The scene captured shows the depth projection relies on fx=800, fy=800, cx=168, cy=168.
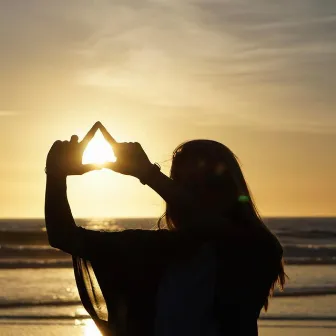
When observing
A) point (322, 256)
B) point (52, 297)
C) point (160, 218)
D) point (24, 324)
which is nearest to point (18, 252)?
point (322, 256)

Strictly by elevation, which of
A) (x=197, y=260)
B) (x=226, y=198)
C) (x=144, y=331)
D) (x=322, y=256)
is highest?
(x=226, y=198)

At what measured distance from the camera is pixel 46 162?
2264 millimetres

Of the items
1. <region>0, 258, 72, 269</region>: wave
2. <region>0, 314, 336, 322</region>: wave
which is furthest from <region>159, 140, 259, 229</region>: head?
<region>0, 258, 72, 269</region>: wave

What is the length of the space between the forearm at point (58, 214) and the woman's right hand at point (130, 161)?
18cm

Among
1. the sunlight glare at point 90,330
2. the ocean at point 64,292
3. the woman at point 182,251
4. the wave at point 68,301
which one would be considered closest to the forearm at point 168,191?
the woman at point 182,251

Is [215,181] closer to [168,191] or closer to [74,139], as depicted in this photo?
[168,191]

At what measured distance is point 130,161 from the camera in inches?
84.1

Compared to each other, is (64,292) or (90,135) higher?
(90,135)

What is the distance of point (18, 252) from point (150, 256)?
28013 millimetres

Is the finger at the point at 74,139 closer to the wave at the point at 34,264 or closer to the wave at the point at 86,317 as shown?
the wave at the point at 86,317

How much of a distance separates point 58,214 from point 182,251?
362mm

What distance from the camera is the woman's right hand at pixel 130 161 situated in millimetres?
2133

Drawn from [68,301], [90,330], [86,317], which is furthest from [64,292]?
[90,330]

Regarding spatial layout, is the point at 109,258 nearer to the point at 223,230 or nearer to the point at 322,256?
the point at 223,230
